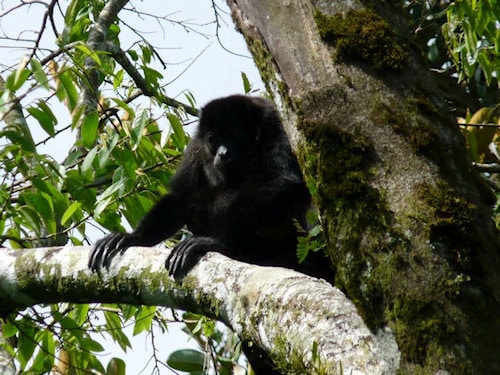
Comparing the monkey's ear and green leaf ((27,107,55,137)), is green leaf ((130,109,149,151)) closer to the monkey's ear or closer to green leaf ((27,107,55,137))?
green leaf ((27,107,55,137))

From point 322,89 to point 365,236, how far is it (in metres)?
0.44

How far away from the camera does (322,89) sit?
208 centimetres

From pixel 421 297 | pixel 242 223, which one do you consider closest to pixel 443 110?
pixel 421 297

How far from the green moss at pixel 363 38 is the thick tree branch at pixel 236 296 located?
625 millimetres

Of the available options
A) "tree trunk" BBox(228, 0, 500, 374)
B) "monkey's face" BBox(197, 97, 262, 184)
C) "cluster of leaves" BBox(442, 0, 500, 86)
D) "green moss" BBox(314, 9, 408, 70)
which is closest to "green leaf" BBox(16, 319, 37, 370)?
"monkey's face" BBox(197, 97, 262, 184)

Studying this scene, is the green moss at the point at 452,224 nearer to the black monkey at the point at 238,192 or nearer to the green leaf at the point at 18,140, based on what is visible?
the green leaf at the point at 18,140

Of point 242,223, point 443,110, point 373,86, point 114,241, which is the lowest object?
point 242,223

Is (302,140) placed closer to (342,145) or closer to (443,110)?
(342,145)

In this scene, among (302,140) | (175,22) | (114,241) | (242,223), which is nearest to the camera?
(302,140)

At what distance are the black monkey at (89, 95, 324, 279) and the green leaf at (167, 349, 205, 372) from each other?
0.58m

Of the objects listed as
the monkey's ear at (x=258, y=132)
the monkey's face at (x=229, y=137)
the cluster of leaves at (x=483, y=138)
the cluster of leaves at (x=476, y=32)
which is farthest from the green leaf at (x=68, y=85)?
the monkey's ear at (x=258, y=132)

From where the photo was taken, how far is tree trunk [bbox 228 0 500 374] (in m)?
1.71

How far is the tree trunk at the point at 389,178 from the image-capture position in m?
1.71

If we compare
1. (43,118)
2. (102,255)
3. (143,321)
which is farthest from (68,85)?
(143,321)
